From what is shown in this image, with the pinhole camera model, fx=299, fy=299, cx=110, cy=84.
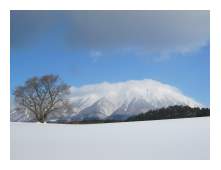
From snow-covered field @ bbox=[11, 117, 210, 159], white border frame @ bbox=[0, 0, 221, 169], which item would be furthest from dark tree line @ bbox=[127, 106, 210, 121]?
white border frame @ bbox=[0, 0, 221, 169]

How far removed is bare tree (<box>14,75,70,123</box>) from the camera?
15.2 ft

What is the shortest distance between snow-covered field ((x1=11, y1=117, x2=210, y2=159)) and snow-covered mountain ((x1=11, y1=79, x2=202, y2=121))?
110 centimetres

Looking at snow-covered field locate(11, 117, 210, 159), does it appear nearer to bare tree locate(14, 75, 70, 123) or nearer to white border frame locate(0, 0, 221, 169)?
white border frame locate(0, 0, 221, 169)

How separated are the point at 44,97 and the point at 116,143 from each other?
2057 mm

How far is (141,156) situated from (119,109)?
6.42ft

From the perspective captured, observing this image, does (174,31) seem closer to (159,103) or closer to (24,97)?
(159,103)

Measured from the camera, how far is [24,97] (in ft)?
15.4

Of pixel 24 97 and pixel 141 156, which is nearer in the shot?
pixel 141 156

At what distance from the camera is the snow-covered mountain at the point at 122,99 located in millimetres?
4617
